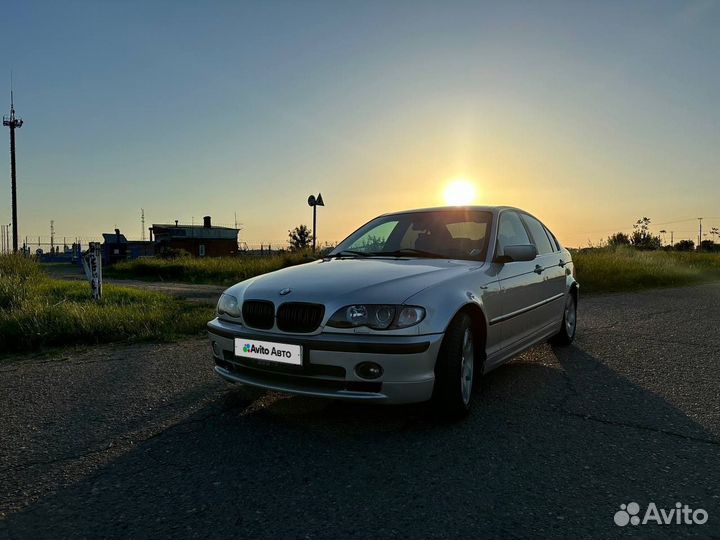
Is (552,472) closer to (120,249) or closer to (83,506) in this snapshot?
(83,506)

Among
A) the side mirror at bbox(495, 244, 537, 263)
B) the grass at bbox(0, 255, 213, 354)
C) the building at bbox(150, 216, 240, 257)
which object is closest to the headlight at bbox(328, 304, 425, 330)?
the side mirror at bbox(495, 244, 537, 263)

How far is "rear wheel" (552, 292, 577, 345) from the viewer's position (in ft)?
18.7

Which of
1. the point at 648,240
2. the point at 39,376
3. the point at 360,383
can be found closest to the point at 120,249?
the point at 648,240

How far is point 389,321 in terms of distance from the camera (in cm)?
302

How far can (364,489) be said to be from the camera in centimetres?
245

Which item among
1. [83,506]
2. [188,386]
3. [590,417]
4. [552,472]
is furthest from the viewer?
[188,386]

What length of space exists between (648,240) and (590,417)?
1321 inches

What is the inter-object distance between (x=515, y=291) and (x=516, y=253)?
380mm

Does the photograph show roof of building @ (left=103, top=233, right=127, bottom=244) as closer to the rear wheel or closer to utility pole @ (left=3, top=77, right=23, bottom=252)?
utility pole @ (left=3, top=77, right=23, bottom=252)

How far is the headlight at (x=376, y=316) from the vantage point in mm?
3012

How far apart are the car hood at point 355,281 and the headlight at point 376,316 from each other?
1.6 inches

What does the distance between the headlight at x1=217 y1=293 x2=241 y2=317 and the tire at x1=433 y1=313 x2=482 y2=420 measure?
134cm

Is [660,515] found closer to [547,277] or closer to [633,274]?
[547,277]

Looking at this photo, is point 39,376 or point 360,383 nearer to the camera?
point 360,383
